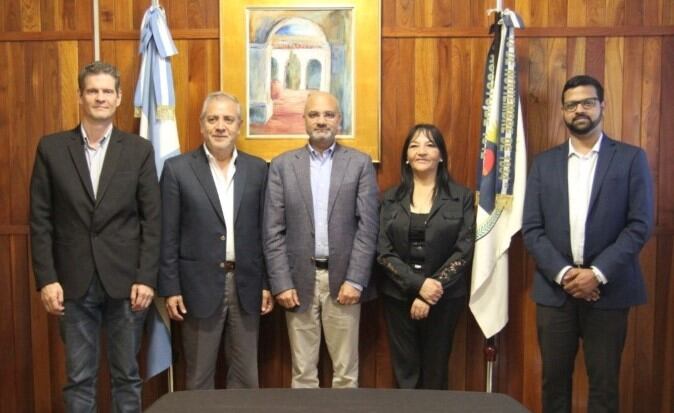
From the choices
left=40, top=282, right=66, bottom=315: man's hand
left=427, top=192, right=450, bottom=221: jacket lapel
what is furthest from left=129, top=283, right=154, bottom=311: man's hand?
left=427, top=192, right=450, bottom=221: jacket lapel

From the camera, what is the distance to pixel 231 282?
2723 millimetres

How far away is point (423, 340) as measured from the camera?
112 inches

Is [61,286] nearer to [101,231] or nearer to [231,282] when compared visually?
[101,231]

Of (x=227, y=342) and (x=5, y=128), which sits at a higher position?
(x=5, y=128)

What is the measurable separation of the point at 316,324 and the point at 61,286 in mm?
1095

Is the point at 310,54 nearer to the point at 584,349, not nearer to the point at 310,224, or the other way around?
the point at 310,224

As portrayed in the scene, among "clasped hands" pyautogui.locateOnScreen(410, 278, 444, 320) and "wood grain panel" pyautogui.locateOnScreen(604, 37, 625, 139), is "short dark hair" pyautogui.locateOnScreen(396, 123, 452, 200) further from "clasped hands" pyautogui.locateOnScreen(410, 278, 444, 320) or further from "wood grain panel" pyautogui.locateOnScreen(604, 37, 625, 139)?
"wood grain panel" pyautogui.locateOnScreen(604, 37, 625, 139)

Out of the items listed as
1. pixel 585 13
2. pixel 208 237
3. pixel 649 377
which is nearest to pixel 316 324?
pixel 208 237

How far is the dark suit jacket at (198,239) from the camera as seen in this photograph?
267cm

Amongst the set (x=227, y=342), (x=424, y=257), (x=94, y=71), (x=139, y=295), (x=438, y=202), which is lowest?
(x=227, y=342)

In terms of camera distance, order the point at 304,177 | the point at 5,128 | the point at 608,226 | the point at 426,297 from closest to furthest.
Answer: the point at 608,226 → the point at 426,297 → the point at 304,177 → the point at 5,128

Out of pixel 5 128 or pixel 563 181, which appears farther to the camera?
pixel 5 128

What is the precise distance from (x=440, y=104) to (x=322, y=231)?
3.11 ft

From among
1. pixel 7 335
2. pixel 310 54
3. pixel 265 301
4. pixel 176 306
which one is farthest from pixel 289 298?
pixel 7 335
